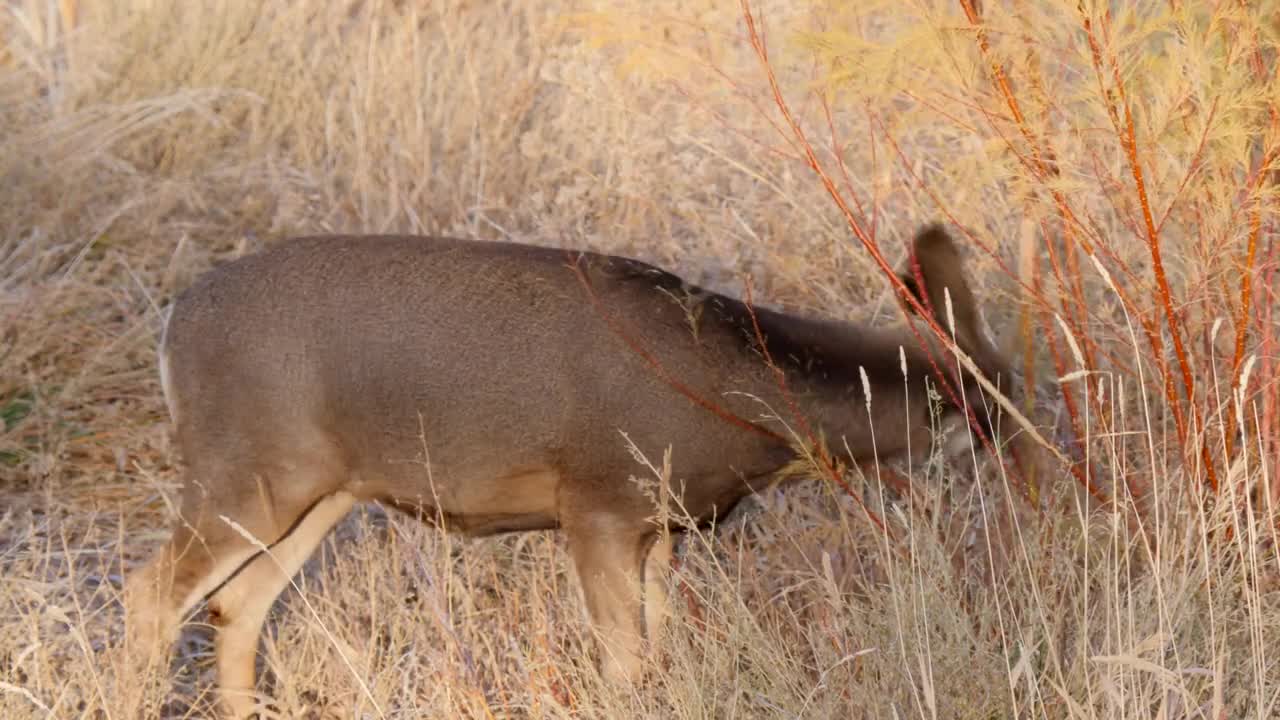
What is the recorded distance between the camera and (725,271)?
668cm

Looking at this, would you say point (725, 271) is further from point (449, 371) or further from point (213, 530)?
point (213, 530)

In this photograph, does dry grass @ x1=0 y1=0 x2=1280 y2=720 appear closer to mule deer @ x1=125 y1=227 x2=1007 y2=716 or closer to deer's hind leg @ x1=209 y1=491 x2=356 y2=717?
deer's hind leg @ x1=209 y1=491 x2=356 y2=717

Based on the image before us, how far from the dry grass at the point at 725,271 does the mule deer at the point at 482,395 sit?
0.26 meters

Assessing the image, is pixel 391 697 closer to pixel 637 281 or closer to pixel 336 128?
pixel 637 281

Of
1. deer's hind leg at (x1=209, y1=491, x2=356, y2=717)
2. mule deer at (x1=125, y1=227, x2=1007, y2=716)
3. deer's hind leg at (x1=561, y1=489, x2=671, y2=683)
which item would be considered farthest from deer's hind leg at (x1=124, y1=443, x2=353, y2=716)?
deer's hind leg at (x1=561, y1=489, x2=671, y2=683)

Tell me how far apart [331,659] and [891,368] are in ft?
6.24

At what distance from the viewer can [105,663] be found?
4.59m

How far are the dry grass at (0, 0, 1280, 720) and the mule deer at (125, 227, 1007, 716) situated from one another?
26cm

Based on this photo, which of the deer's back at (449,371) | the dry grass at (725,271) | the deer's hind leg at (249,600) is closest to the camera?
the dry grass at (725,271)

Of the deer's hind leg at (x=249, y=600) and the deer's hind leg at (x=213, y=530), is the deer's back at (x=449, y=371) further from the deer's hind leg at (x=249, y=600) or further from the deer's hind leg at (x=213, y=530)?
the deer's hind leg at (x=249, y=600)

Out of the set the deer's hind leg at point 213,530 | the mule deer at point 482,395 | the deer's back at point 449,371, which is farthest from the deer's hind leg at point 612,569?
the deer's hind leg at point 213,530

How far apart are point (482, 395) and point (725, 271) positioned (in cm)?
237

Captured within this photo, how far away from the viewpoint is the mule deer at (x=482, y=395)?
14.6 ft

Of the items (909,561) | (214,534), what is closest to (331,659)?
(214,534)
